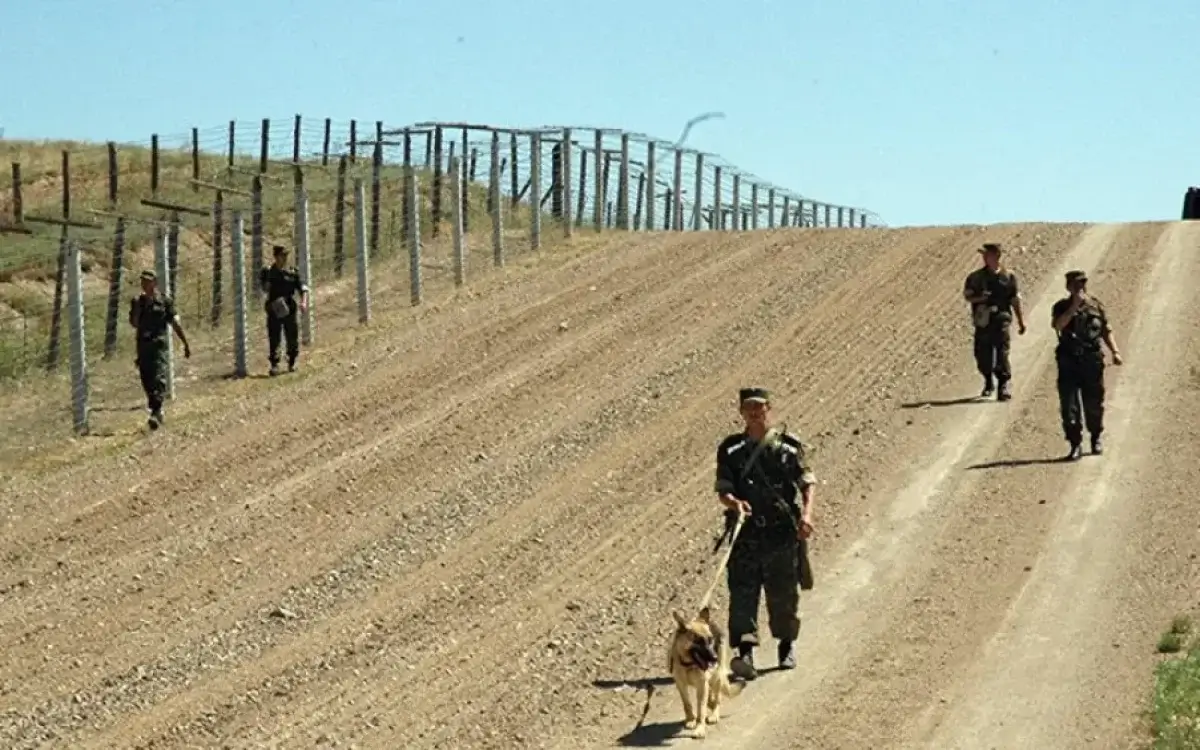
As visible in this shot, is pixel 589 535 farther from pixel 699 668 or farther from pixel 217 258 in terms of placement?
pixel 217 258

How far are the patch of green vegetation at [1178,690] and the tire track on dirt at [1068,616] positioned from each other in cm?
30

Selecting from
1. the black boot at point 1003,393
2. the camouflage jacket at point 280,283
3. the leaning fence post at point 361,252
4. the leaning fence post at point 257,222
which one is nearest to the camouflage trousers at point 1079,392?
the black boot at point 1003,393

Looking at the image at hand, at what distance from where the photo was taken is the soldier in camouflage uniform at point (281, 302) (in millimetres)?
23188

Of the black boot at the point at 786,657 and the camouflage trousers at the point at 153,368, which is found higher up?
the camouflage trousers at the point at 153,368

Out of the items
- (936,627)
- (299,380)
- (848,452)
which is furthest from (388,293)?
(936,627)

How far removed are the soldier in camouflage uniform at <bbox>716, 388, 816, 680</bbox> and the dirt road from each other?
35 cm

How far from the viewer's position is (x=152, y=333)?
69.0 ft

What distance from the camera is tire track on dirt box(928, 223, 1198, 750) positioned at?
10.9 meters

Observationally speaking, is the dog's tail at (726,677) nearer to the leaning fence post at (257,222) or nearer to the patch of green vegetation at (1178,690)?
the patch of green vegetation at (1178,690)

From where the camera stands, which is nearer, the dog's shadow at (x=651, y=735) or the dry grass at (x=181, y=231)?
the dog's shadow at (x=651, y=735)

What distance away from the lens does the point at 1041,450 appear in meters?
18.4

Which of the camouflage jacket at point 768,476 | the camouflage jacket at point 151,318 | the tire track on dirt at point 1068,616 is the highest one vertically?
the camouflage jacket at point 768,476

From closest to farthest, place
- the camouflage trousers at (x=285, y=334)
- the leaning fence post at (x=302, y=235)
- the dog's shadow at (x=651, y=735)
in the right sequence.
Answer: the dog's shadow at (x=651, y=735) → the camouflage trousers at (x=285, y=334) → the leaning fence post at (x=302, y=235)

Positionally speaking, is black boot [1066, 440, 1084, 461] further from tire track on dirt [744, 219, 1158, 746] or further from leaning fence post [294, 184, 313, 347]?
leaning fence post [294, 184, 313, 347]
